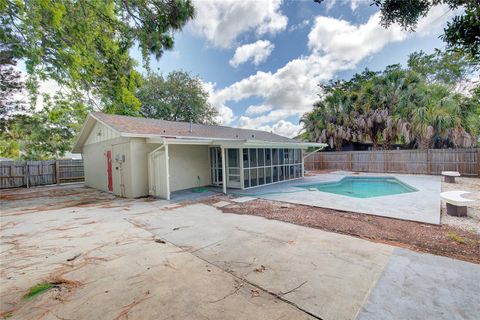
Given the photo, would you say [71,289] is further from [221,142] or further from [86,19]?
[221,142]

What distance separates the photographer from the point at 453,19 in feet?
8.24

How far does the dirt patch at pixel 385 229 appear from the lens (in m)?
3.69

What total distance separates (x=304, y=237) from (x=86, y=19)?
21.8 ft

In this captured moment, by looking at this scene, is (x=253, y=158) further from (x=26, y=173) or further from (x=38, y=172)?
(x=26, y=173)

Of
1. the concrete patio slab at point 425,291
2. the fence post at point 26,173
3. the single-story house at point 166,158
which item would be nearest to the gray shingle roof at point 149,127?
the single-story house at point 166,158

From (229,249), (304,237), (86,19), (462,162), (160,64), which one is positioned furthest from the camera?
(462,162)

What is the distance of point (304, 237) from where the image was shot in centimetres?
427

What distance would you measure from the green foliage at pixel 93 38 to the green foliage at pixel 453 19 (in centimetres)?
386

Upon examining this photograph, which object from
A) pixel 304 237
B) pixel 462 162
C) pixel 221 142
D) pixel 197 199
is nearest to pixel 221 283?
pixel 304 237

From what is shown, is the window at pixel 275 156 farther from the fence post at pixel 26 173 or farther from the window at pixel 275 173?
the fence post at pixel 26 173

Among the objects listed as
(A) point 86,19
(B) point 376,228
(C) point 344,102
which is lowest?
(B) point 376,228

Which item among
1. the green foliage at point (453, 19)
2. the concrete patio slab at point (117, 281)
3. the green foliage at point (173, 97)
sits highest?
the green foliage at point (173, 97)

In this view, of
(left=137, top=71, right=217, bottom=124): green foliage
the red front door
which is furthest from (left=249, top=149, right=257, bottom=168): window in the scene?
(left=137, top=71, right=217, bottom=124): green foliage

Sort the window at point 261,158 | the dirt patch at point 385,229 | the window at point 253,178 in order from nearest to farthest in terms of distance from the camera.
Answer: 1. the dirt patch at point 385,229
2. the window at point 253,178
3. the window at point 261,158
